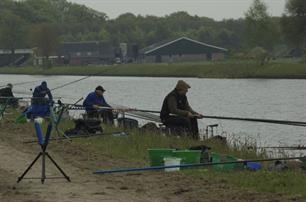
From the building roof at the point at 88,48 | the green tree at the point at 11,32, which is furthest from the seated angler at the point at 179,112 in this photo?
the green tree at the point at 11,32

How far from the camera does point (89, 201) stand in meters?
8.18

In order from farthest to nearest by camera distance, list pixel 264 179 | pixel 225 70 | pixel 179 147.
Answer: pixel 225 70, pixel 179 147, pixel 264 179

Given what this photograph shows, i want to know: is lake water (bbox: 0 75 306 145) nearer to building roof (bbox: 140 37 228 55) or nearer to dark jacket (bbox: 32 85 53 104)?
dark jacket (bbox: 32 85 53 104)

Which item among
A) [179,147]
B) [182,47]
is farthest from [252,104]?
[182,47]

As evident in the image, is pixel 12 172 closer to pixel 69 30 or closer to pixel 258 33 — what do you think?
pixel 258 33

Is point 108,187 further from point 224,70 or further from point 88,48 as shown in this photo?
point 88,48

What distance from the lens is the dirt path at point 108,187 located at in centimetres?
840

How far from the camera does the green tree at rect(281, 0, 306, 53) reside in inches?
2514

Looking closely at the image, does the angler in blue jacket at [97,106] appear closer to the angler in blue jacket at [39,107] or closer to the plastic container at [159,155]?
the angler in blue jacket at [39,107]

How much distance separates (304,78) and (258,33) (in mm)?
23226

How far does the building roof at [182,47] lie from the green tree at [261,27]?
66.2 ft

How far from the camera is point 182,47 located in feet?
324

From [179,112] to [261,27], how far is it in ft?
210

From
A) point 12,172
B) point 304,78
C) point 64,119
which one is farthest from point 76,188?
point 304,78
